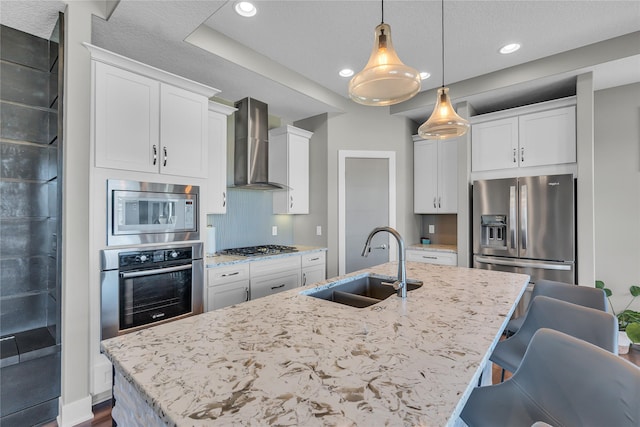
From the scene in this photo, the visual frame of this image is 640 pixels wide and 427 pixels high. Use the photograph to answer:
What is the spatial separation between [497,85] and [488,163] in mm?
835

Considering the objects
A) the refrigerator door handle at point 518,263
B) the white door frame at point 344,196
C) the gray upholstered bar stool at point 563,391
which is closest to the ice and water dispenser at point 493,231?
the refrigerator door handle at point 518,263

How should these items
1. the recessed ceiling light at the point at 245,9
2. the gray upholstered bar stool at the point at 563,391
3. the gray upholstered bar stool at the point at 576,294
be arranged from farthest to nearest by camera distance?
1. the recessed ceiling light at the point at 245,9
2. the gray upholstered bar stool at the point at 576,294
3. the gray upholstered bar stool at the point at 563,391

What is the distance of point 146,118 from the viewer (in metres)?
2.17

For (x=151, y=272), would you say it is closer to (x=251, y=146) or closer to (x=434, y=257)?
(x=251, y=146)

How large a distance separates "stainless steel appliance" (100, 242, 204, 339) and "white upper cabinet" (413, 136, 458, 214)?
2918mm

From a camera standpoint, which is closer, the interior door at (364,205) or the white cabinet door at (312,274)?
the white cabinet door at (312,274)

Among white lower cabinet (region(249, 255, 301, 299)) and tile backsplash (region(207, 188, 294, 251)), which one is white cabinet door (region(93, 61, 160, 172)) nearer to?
tile backsplash (region(207, 188, 294, 251))

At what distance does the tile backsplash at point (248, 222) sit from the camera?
11.1 feet

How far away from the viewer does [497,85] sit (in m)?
Answer: 3.13

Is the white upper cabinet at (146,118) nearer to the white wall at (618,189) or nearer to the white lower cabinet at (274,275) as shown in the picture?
the white lower cabinet at (274,275)

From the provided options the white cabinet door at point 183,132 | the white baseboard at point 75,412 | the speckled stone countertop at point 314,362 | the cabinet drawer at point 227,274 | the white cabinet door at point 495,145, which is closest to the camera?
the speckled stone countertop at point 314,362

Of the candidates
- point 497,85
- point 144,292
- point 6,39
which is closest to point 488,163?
point 497,85

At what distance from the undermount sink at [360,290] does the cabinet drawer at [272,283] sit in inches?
50.4

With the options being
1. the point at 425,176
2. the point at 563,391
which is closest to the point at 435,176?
the point at 425,176
